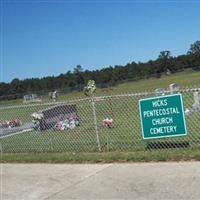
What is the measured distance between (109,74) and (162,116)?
104m

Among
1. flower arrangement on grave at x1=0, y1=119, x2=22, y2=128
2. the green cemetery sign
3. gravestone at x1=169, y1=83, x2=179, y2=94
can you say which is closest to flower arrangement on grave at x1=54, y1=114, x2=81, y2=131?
flower arrangement on grave at x1=0, y1=119, x2=22, y2=128

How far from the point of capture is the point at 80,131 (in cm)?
Answer: 1620

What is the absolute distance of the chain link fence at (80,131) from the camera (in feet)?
37.3

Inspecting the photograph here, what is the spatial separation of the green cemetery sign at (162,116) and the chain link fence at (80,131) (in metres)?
0.26

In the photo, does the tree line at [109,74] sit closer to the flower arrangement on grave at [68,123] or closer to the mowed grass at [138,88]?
the mowed grass at [138,88]

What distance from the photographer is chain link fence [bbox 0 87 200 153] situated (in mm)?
11367

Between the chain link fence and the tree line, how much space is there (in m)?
90.3

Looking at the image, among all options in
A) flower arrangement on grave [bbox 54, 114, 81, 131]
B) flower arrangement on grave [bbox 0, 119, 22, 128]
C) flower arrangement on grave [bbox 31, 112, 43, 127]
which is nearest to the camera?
flower arrangement on grave [bbox 31, 112, 43, 127]

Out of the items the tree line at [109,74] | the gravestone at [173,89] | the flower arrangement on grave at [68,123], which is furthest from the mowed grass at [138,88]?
the tree line at [109,74]

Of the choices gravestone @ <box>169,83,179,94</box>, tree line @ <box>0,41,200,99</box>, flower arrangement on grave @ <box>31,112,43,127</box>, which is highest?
tree line @ <box>0,41,200,99</box>

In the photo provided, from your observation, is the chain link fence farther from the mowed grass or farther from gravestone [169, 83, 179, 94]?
the mowed grass

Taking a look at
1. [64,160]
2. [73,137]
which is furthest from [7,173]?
[73,137]

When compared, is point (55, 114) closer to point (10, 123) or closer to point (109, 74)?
point (10, 123)

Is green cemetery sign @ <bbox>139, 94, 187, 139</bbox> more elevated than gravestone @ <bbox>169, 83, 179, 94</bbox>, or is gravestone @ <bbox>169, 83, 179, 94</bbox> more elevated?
gravestone @ <bbox>169, 83, 179, 94</bbox>
